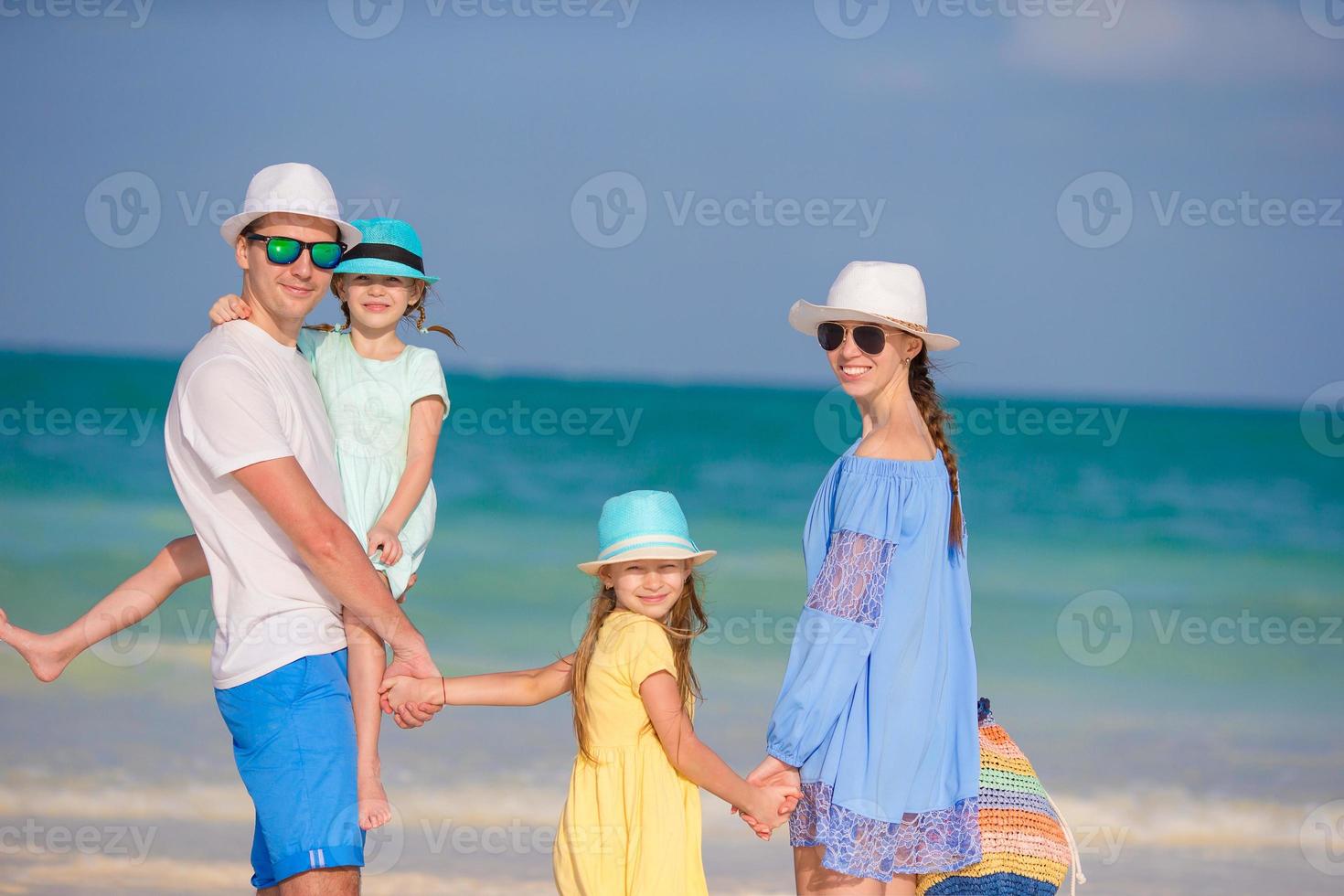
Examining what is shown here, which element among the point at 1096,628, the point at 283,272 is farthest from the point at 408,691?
the point at 1096,628

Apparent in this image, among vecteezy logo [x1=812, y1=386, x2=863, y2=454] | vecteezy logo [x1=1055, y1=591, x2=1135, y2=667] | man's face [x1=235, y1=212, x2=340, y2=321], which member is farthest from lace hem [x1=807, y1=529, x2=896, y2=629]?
vecteezy logo [x1=812, y1=386, x2=863, y2=454]

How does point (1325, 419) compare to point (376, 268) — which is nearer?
point (376, 268)

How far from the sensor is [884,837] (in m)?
3.05

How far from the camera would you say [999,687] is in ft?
27.4

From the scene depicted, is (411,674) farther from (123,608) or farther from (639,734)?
(123,608)

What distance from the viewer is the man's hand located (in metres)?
3.32

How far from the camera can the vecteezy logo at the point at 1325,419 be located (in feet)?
72.9

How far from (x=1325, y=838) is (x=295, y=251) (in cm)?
506

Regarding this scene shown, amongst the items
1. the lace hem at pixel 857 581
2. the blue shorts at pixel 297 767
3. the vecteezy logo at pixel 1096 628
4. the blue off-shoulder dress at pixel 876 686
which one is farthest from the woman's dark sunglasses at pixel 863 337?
the vecteezy logo at pixel 1096 628

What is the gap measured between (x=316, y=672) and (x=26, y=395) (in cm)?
2121

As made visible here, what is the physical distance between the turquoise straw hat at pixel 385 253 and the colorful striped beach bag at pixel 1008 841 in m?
1.82

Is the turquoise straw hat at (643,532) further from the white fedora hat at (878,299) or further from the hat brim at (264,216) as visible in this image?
the hat brim at (264,216)

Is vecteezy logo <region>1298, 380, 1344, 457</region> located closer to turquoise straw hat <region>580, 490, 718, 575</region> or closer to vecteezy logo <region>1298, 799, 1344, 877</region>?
vecteezy logo <region>1298, 799, 1344, 877</region>

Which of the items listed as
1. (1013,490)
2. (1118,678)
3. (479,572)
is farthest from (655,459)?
(1118,678)
